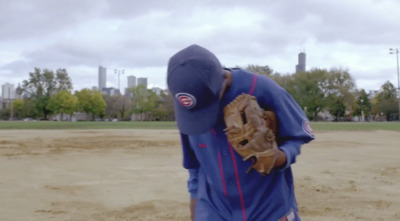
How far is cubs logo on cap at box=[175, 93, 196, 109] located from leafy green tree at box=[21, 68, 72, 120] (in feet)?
293

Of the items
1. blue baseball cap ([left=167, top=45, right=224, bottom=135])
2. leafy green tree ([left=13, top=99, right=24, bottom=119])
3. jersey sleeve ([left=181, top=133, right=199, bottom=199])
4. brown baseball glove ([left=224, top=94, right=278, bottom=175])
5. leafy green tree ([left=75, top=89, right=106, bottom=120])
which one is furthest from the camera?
leafy green tree ([left=13, top=99, right=24, bottom=119])

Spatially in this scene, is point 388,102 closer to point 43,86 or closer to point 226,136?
point 43,86

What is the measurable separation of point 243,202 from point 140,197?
4.99 m

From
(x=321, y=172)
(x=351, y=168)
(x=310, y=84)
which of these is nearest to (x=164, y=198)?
(x=321, y=172)

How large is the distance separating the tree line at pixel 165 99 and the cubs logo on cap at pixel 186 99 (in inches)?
2551

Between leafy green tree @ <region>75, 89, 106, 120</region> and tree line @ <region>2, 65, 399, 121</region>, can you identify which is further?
leafy green tree @ <region>75, 89, 106, 120</region>

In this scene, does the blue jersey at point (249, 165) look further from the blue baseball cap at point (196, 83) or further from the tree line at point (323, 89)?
the tree line at point (323, 89)

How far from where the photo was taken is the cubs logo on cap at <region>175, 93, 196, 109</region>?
149 cm

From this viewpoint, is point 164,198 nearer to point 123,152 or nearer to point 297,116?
point 297,116

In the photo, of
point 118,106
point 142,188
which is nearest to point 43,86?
point 118,106

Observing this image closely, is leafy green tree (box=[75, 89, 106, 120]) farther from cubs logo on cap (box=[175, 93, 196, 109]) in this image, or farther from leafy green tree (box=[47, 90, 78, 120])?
cubs logo on cap (box=[175, 93, 196, 109])

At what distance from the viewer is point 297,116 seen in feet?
5.74

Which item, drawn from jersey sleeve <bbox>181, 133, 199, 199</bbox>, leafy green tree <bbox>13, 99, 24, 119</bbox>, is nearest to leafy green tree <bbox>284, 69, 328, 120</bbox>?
leafy green tree <bbox>13, 99, 24, 119</bbox>

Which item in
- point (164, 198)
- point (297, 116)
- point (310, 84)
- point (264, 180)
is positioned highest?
point (310, 84)
